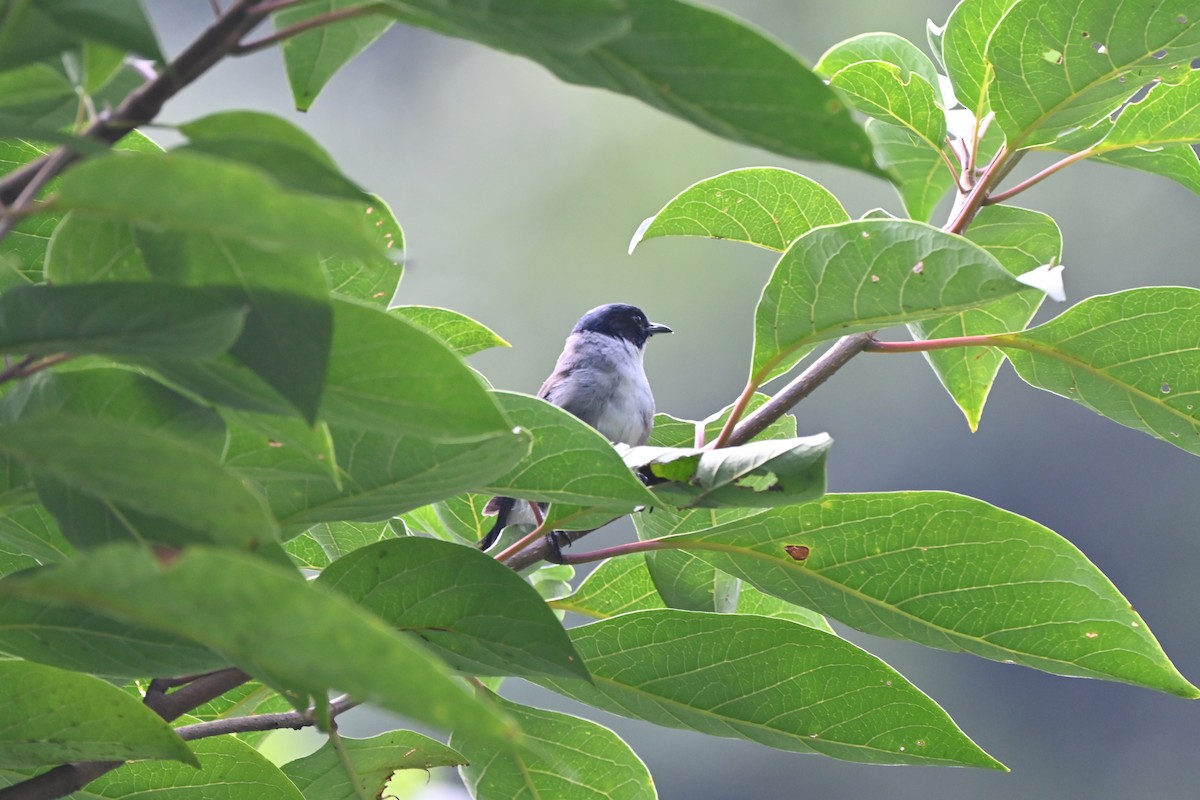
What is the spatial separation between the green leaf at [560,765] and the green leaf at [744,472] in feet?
1.62

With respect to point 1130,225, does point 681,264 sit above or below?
below

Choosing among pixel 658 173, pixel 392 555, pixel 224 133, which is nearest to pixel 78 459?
pixel 224 133

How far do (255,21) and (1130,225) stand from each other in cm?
2857

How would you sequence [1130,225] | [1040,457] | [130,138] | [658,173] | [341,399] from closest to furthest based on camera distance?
1. [341,399]
2. [130,138]
3. [1040,457]
4. [1130,225]
5. [658,173]

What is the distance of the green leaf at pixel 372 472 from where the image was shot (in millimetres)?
1067

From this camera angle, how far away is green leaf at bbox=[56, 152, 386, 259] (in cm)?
64

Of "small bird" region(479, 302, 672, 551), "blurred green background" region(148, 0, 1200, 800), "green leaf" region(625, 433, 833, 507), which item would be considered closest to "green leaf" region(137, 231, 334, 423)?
"green leaf" region(625, 433, 833, 507)

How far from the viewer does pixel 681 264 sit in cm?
2883

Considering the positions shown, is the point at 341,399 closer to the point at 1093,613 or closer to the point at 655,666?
the point at 655,666

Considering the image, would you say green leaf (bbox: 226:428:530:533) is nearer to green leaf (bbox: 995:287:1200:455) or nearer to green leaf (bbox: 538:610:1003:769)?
green leaf (bbox: 538:610:1003:769)

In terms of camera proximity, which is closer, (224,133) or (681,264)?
(224,133)

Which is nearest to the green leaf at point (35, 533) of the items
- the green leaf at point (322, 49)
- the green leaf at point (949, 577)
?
the green leaf at point (322, 49)

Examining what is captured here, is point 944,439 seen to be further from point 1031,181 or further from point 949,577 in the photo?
point 949,577

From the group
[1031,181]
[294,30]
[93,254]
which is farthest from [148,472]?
[1031,181]
